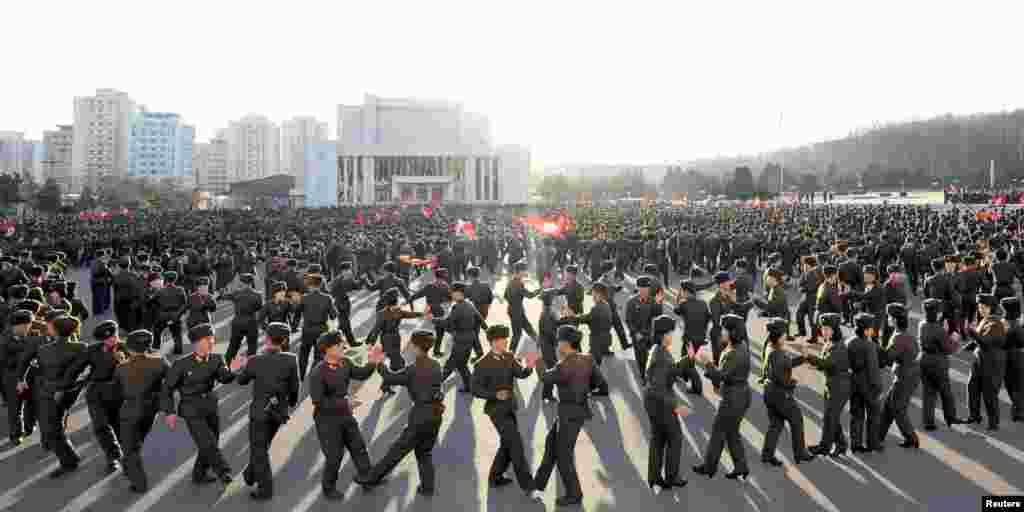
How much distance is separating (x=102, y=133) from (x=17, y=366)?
16451 centimetres

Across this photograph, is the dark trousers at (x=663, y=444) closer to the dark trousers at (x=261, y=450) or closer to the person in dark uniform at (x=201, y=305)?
the dark trousers at (x=261, y=450)

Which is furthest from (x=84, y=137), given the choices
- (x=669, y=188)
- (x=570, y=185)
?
(x=669, y=188)

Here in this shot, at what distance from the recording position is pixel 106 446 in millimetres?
6676

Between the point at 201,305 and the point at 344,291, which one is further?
the point at 344,291

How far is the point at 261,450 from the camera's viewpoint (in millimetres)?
6113

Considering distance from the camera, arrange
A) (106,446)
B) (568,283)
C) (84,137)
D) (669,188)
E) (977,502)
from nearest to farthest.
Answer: (977,502), (106,446), (568,283), (669,188), (84,137)

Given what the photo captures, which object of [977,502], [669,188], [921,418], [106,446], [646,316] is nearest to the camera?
[977,502]

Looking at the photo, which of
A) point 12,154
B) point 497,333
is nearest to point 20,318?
point 497,333

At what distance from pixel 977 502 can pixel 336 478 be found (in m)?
5.69

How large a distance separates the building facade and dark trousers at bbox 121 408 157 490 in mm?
85971

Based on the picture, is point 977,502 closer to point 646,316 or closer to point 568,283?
point 646,316

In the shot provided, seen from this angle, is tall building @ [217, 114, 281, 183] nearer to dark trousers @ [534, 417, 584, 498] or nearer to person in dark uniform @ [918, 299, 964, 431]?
dark trousers @ [534, 417, 584, 498]

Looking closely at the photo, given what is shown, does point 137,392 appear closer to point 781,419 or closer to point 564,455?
point 564,455

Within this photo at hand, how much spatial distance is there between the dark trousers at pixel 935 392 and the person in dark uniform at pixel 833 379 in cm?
136
